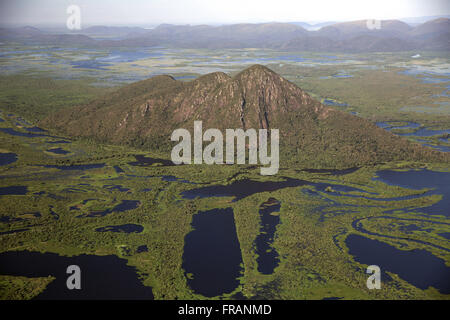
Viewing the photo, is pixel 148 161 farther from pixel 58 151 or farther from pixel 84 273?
pixel 84 273

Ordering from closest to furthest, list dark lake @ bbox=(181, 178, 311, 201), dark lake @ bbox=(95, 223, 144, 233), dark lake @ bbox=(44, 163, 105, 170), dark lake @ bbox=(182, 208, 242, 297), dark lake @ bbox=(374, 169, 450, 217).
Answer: dark lake @ bbox=(182, 208, 242, 297)
dark lake @ bbox=(95, 223, 144, 233)
dark lake @ bbox=(181, 178, 311, 201)
dark lake @ bbox=(374, 169, 450, 217)
dark lake @ bbox=(44, 163, 105, 170)

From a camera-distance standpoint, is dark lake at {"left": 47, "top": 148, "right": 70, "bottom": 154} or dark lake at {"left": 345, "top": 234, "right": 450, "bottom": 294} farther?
dark lake at {"left": 47, "top": 148, "right": 70, "bottom": 154}

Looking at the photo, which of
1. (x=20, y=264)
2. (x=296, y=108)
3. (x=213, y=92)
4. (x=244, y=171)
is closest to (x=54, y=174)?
(x=20, y=264)

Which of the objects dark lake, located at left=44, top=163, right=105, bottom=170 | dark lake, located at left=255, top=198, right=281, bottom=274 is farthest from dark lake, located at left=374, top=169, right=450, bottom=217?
dark lake, located at left=44, top=163, right=105, bottom=170

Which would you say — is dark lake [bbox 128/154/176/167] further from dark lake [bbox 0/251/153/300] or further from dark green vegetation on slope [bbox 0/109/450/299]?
dark lake [bbox 0/251/153/300]

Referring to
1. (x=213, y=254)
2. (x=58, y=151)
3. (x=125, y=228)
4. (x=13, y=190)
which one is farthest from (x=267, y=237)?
(x=58, y=151)

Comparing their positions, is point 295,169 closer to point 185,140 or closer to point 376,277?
point 185,140

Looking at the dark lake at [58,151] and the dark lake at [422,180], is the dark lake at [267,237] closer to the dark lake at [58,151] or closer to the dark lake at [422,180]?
the dark lake at [422,180]

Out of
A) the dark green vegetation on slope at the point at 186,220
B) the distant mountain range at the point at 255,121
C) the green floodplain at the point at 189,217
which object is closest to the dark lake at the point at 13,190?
the green floodplain at the point at 189,217
